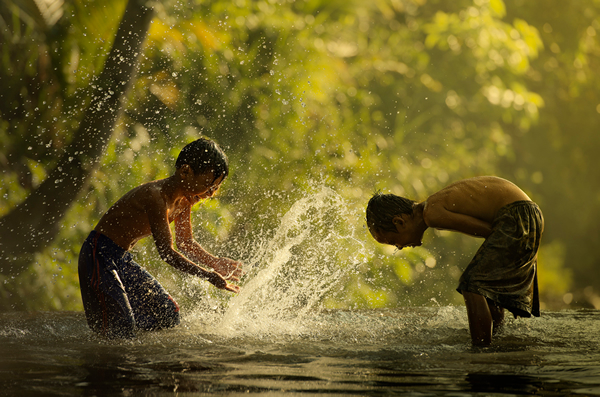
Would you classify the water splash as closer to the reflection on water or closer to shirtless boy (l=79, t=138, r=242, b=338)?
the reflection on water

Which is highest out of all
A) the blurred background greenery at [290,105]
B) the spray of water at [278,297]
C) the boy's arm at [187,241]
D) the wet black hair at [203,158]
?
the blurred background greenery at [290,105]

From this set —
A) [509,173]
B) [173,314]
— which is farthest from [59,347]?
[509,173]

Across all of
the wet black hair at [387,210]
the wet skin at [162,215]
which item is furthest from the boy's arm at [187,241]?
the wet black hair at [387,210]

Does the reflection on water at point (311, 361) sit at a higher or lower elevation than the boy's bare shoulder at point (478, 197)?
lower

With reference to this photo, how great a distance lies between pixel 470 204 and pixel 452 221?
0.66ft

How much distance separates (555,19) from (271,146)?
912cm

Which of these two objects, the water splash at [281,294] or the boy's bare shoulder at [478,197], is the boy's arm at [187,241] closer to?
the water splash at [281,294]

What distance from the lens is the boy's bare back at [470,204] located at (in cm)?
325

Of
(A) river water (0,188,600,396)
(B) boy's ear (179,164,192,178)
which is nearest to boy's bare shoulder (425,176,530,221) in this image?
(A) river water (0,188,600,396)

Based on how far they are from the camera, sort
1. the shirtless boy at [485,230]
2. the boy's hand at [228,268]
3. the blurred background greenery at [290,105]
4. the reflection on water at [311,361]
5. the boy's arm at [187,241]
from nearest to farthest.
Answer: the reflection on water at [311,361] → the shirtless boy at [485,230] → the boy's hand at [228,268] → the boy's arm at [187,241] → the blurred background greenery at [290,105]

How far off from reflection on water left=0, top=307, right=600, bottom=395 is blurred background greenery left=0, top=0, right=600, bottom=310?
3.86 metres

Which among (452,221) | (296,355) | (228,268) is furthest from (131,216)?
(452,221)

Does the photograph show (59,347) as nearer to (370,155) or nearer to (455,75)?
(370,155)

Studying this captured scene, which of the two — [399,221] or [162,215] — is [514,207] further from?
[162,215]
